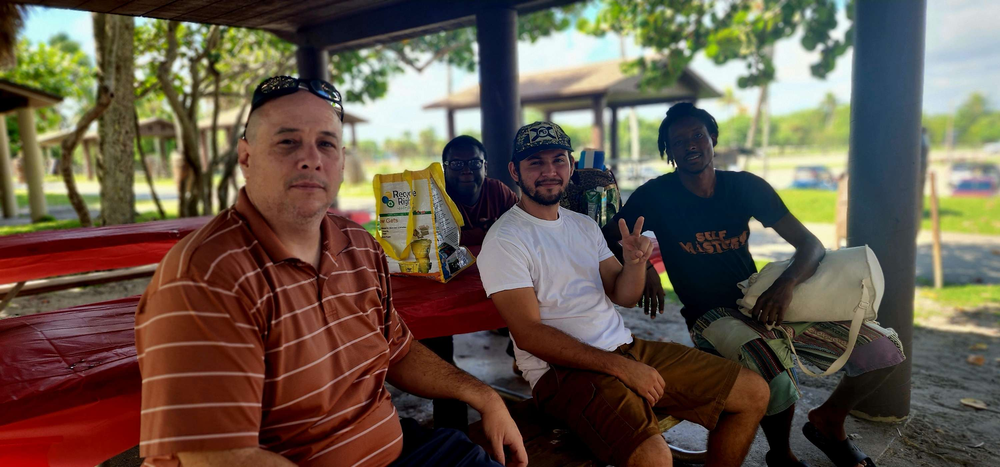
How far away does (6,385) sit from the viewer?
1639 mm

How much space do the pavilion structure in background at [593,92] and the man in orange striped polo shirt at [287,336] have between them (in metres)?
12.8

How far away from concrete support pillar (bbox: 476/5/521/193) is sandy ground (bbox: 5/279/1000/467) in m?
1.65

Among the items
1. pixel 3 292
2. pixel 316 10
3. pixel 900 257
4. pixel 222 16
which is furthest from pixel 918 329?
pixel 3 292

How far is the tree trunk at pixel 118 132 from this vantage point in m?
7.43

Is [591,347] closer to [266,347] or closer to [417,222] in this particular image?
[417,222]

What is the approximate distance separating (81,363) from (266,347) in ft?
2.95

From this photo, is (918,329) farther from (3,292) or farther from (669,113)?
(3,292)

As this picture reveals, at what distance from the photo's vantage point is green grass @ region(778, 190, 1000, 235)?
13289mm

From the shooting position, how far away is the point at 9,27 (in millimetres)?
4941

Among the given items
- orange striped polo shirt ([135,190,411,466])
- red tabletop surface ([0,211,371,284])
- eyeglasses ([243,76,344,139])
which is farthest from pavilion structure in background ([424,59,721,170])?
orange striped polo shirt ([135,190,411,466])

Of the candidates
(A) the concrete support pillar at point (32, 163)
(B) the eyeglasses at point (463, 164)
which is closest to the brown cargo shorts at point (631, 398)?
(B) the eyeglasses at point (463, 164)

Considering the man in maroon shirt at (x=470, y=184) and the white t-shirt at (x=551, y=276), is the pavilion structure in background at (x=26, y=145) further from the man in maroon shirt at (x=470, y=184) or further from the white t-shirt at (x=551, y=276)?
the white t-shirt at (x=551, y=276)

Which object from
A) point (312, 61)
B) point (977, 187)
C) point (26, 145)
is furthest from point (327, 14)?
point (977, 187)

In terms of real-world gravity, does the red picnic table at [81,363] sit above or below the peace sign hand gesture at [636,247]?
below
